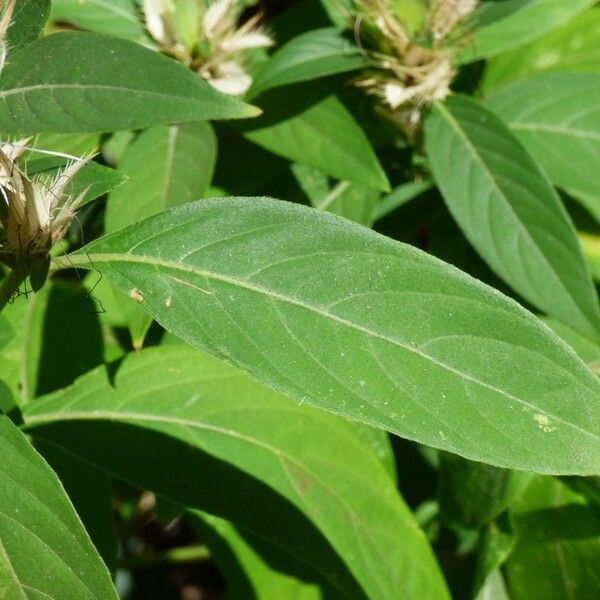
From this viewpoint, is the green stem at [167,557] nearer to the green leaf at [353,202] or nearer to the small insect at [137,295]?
the green leaf at [353,202]

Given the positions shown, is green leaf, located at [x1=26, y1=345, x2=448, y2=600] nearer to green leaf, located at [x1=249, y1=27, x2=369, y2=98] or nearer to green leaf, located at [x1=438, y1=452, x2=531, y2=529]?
green leaf, located at [x1=438, y1=452, x2=531, y2=529]

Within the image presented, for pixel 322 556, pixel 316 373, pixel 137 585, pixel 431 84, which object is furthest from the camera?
pixel 137 585

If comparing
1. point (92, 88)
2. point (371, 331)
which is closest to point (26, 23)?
point (92, 88)

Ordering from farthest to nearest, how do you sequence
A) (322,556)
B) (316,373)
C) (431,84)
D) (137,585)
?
(137,585) < (431,84) < (322,556) < (316,373)

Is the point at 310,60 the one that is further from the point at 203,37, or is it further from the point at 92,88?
the point at 92,88

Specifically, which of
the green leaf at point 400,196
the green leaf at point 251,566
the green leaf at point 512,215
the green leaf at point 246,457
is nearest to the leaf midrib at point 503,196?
the green leaf at point 512,215

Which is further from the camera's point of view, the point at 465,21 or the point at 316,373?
the point at 465,21

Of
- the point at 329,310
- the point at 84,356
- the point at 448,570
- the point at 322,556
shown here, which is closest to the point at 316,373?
the point at 329,310

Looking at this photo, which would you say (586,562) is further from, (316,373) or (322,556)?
(316,373)
